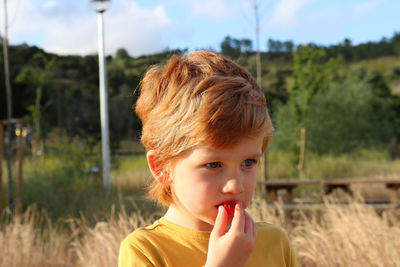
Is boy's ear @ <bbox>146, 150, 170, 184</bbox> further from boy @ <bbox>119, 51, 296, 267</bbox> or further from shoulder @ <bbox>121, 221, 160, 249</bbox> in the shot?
shoulder @ <bbox>121, 221, 160, 249</bbox>

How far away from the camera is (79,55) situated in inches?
1692

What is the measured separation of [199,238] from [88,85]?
126 feet

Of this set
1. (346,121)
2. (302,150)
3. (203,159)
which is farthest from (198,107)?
(346,121)

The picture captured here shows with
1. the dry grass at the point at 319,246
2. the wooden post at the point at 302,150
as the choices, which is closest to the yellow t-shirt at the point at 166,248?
the dry grass at the point at 319,246

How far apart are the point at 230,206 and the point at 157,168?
0.26 meters

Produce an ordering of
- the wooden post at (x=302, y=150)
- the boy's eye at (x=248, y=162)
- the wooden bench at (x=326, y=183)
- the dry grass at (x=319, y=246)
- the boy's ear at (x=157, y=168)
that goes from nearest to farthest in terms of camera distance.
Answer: the boy's eye at (x=248, y=162), the boy's ear at (x=157, y=168), the dry grass at (x=319, y=246), the wooden bench at (x=326, y=183), the wooden post at (x=302, y=150)

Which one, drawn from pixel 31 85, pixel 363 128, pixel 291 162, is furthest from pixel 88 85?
pixel 291 162

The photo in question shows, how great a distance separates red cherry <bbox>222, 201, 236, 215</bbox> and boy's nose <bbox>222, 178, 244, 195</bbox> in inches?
1.1

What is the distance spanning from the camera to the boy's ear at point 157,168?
1226 millimetres

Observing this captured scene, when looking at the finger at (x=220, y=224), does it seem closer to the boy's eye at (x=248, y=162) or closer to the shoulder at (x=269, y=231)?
the boy's eye at (x=248, y=162)

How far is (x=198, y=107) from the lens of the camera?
110cm

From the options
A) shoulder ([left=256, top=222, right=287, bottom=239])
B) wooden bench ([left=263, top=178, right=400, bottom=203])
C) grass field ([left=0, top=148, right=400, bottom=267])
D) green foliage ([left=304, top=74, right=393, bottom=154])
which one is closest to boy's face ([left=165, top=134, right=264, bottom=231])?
shoulder ([left=256, top=222, right=287, bottom=239])

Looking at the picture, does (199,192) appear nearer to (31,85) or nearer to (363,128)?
(363,128)

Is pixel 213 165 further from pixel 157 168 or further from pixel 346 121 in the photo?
pixel 346 121
